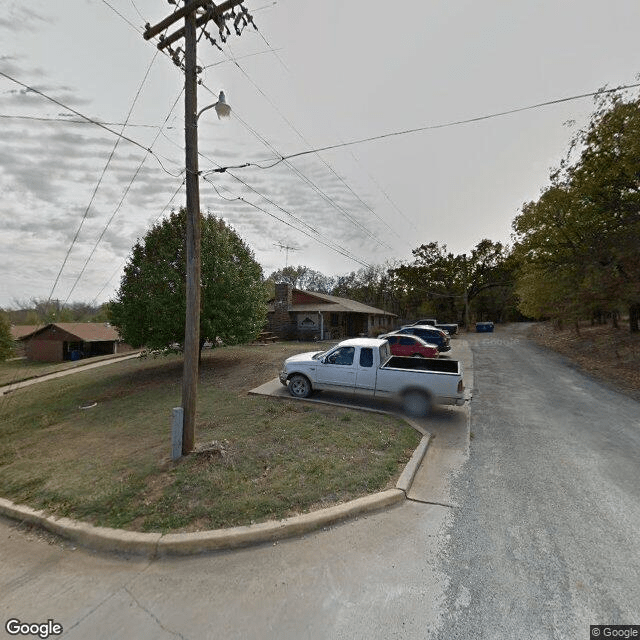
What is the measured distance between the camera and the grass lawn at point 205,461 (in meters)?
3.98

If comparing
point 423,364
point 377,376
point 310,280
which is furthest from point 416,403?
point 310,280

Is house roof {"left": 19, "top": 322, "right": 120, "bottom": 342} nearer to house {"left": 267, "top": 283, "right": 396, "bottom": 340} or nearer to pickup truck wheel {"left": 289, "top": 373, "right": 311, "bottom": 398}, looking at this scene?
house {"left": 267, "top": 283, "right": 396, "bottom": 340}

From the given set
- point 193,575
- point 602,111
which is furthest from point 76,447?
point 602,111

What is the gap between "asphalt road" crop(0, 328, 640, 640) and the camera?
249cm

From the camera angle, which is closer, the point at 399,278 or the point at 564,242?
the point at 564,242

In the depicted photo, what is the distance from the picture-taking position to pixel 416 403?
24.5 ft

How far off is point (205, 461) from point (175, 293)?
30.0ft

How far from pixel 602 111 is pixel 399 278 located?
3252 cm

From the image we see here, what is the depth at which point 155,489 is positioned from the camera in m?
4.42

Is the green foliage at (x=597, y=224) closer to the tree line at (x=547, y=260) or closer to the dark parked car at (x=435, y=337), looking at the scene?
the tree line at (x=547, y=260)

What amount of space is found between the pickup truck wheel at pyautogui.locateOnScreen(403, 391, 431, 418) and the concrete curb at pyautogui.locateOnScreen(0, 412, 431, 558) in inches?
141

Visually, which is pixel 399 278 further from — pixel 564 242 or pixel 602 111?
pixel 602 111

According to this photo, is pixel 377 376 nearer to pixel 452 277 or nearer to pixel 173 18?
pixel 173 18

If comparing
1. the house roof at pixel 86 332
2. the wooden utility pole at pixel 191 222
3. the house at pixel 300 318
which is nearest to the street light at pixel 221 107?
the wooden utility pole at pixel 191 222
